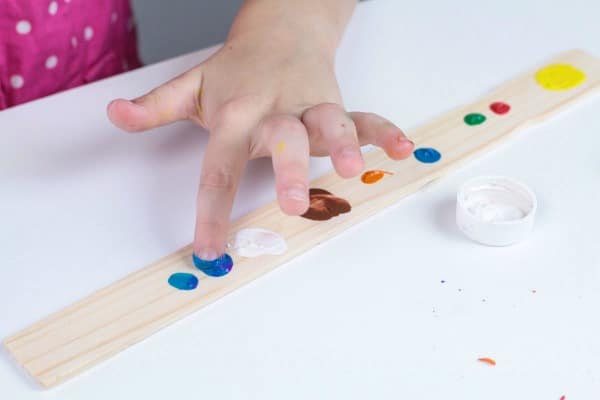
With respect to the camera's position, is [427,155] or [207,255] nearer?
[207,255]

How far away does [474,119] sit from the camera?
779 mm

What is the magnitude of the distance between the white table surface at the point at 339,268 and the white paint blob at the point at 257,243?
0.8 inches

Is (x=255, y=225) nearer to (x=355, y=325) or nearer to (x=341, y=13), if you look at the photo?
(x=355, y=325)

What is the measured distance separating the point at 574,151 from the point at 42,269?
452mm

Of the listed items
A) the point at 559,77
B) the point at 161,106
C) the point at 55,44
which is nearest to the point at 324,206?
the point at 161,106

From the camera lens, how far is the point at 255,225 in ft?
2.19

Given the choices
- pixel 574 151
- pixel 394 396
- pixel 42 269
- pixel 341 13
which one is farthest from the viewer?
pixel 341 13

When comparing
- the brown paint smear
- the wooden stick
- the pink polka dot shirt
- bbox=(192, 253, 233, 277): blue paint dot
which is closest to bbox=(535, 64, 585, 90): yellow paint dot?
the wooden stick

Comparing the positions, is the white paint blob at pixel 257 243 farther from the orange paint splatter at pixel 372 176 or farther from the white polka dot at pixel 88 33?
the white polka dot at pixel 88 33

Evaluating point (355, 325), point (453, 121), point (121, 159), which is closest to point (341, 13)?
point (453, 121)

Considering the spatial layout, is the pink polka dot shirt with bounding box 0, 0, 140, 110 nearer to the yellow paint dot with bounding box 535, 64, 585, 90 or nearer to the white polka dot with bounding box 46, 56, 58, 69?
the white polka dot with bounding box 46, 56, 58, 69

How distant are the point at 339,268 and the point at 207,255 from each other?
0.10 meters

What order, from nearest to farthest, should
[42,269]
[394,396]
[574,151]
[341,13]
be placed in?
1. [394,396]
2. [42,269]
3. [574,151]
4. [341,13]

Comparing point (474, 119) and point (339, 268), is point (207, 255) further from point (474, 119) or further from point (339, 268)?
point (474, 119)
